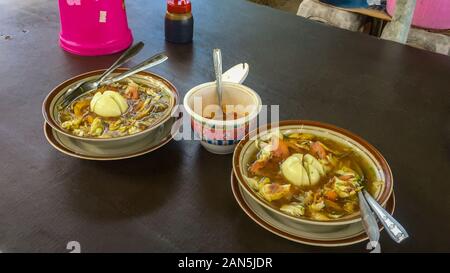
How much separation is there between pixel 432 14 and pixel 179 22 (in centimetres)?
163

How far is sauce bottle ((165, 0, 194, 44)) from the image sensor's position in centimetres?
123

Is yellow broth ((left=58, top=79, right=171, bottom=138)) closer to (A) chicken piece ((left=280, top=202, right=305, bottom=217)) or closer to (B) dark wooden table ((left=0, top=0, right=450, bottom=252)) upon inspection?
(B) dark wooden table ((left=0, top=0, right=450, bottom=252))

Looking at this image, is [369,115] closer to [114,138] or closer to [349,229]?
[349,229]

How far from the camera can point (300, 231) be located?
26.5 inches

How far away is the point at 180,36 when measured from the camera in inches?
50.0

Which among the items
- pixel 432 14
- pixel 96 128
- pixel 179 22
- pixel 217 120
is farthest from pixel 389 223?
pixel 432 14

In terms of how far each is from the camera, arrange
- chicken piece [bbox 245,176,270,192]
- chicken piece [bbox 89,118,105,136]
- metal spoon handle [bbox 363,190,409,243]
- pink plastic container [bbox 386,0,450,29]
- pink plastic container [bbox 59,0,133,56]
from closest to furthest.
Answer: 1. metal spoon handle [bbox 363,190,409,243]
2. chicken piece [bbox 245,176,270,192]
3. chicken piece [bbox 89,118,105,136]
4. pink plastic container [bbox 59,0,133,56]
5. pink plastic container [bbox 386,0,450,29]

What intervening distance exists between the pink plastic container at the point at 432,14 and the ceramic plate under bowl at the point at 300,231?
1853 millimetres

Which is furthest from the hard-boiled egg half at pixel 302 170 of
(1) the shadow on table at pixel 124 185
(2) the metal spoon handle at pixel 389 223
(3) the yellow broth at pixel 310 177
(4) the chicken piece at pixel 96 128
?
(4) the chicken piece at pixel 96 128

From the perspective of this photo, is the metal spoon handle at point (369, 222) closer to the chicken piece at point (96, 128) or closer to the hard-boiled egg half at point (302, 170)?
the hard-boiled egg half at point (302, 170)

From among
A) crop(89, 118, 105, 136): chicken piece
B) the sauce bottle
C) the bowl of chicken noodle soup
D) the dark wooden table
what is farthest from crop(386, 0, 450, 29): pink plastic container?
crop(89, 118, 105, 136): chicken piece

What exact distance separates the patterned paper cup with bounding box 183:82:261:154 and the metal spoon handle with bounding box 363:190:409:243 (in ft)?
0.88

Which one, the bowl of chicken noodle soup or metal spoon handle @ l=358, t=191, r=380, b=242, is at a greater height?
the bowl of chicken noodle soup
